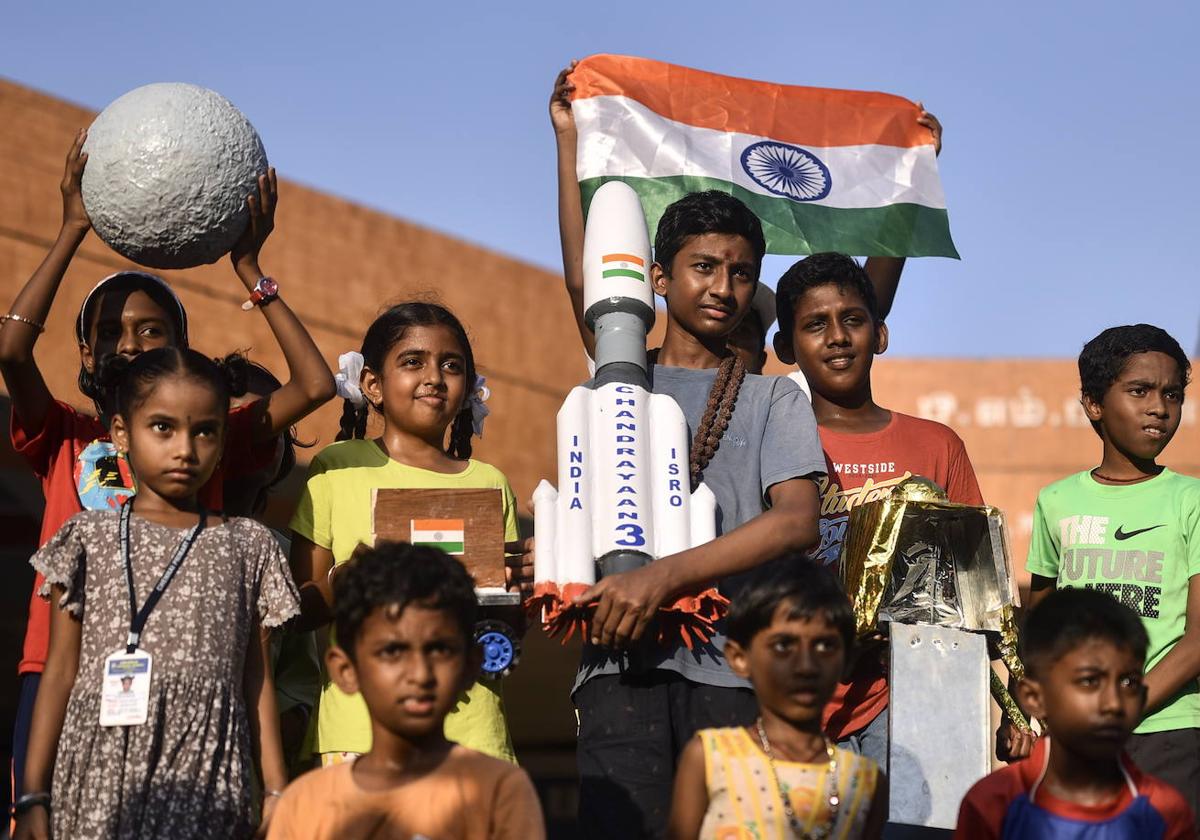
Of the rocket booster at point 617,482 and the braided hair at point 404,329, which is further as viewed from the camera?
the braided hair at point 404,329

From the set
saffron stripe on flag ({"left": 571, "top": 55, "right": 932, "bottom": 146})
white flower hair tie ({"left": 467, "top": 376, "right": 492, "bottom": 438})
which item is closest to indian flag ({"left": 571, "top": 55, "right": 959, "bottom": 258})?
saffron stripe on flag ({"left": 571, "top": 55, "right": 932, "bottom": 146})

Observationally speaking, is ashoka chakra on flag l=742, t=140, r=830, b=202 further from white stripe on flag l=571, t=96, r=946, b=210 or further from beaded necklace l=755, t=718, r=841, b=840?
beaded necklace l=755, t=718, r=841, b=840

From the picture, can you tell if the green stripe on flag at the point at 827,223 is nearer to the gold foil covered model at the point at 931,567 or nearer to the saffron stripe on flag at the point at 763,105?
the saffron stripe on flag at the point at 763,105

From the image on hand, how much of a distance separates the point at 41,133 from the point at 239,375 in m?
9.04

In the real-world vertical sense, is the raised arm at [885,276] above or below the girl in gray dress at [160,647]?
above

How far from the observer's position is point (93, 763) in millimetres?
3805

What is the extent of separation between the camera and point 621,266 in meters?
4.80

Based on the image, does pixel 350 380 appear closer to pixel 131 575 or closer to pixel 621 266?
pixel 621 266

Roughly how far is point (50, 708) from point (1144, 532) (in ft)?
10.4

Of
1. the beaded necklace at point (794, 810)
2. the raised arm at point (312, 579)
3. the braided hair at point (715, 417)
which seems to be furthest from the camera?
the braided hair at point (715, 417)

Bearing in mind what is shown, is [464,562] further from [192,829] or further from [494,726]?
[192,829]

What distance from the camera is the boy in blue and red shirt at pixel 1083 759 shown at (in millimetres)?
3588

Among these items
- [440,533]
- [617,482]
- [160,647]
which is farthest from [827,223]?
[160,647]

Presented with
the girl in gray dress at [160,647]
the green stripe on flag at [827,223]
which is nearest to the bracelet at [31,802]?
the girl in gray dress at [160,647]
